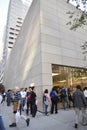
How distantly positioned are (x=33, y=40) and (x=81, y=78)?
5987 mm

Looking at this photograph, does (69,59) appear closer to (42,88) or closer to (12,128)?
(42,88)

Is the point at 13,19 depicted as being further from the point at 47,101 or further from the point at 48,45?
the point at 47,101

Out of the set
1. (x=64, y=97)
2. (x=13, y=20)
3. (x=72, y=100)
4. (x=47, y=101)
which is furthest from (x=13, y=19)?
(x=72, y=100)

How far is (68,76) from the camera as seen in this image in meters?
18.5

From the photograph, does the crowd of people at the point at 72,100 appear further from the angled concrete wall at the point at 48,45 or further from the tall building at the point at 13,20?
the tall building at the point at 13,20

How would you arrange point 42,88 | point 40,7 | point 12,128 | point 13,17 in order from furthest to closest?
point 13,17 → point 40,7 → point 42,88 → point 12,128

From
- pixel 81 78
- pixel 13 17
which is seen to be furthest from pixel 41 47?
pixel 13 17

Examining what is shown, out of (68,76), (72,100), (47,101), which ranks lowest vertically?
(47,101)

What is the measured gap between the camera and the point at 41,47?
16734mm

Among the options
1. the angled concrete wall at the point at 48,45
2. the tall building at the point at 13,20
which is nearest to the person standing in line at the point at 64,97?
the angled concrete wall at the point at 48,45

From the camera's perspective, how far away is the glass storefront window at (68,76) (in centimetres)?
1734

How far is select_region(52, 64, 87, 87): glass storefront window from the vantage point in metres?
17.3

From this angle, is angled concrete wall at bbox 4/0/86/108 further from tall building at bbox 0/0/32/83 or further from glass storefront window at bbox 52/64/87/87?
tall building at bbox 0/0/32/83

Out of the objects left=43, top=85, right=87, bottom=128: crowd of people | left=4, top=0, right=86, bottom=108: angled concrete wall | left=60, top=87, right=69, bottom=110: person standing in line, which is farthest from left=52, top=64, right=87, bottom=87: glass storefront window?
left=60, top=87, right=69, bottom=110: person standing in line
